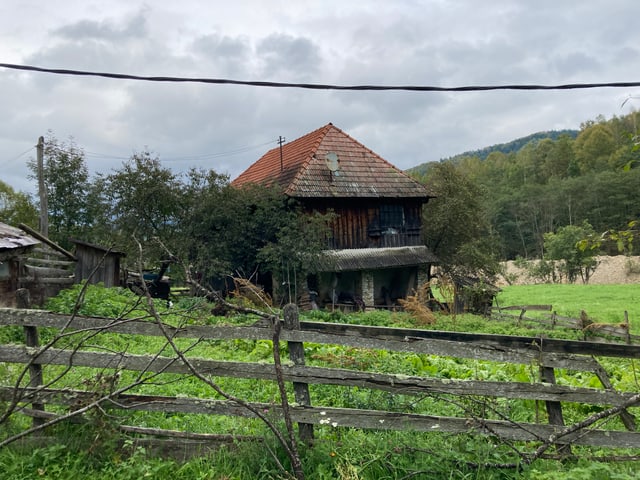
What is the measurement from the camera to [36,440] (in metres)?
3.62

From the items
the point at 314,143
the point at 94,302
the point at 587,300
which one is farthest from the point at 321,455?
the point at 587,300

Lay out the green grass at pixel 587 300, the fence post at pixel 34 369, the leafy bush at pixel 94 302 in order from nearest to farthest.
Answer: the fence post at pixel 34 369, the leafy bush at pixel 94 302, the green grass at pixel 587 300

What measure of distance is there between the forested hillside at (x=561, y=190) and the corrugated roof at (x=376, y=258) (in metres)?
25.0

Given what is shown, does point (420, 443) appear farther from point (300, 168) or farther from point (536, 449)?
point (300, 168)

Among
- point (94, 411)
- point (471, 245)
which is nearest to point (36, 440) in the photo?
point (94, 411)

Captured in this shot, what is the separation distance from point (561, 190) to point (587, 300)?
3737 centimetres

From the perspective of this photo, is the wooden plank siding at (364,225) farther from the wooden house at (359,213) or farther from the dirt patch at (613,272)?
the dirt patch at (613,272)

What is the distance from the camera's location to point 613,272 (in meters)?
46.2

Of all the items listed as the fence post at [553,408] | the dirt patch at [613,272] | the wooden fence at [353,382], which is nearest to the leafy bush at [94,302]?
the wooden fence at [353,382]

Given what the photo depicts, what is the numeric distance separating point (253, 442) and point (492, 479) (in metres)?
1.76

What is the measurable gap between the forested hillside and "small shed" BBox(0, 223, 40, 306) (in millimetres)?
41343

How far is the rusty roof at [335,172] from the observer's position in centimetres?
2064

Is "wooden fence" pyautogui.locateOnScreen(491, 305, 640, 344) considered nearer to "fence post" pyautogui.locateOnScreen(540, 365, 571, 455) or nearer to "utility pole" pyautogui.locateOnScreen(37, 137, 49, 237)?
"fence post" pyautogui.locateOnScreen(540, 365, 571, 455)

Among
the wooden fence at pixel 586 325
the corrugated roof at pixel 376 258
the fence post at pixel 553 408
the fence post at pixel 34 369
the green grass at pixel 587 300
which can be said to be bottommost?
the green grass at pixel 587 300
